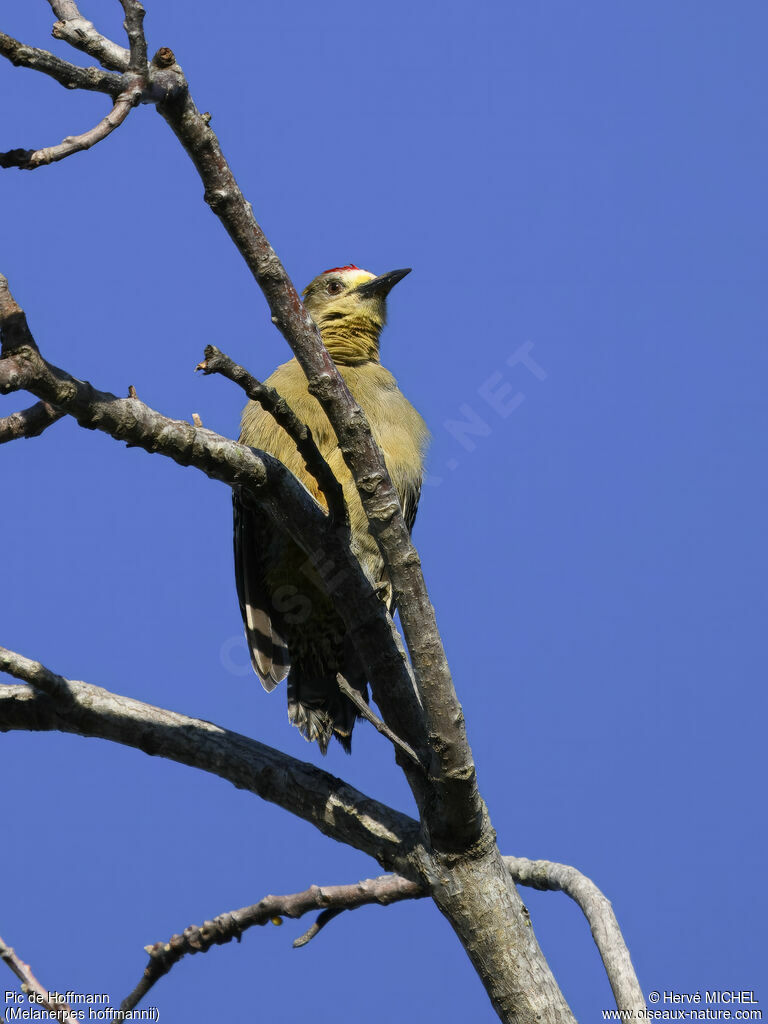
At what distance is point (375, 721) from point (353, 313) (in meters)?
3.73

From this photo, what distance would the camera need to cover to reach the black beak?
7.03 meters

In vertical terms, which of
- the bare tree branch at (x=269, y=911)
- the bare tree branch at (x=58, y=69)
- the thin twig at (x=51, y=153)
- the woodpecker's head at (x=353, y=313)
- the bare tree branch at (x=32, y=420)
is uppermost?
the woodpecker's head at (x=353, y=313)

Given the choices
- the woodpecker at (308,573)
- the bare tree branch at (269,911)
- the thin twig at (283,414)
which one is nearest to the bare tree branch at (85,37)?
the thin twig at (283,414)

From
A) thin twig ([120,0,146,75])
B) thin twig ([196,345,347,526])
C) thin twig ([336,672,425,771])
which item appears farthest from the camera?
thin twig ([336,672,425,771])

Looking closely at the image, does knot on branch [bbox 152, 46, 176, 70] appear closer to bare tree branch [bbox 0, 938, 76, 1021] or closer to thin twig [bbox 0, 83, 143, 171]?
thin twig [bbox 0, 83, 143, 171]

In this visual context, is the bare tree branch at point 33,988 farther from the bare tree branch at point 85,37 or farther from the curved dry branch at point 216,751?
the bare tree branch at point 85,37

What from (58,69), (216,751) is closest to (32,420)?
(58,69)

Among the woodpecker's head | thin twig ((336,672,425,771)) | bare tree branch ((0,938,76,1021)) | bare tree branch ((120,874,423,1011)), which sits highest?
the woodpecker's head

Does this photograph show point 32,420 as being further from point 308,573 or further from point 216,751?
point 308,573

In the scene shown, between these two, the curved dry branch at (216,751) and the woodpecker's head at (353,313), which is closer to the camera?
the curved dry branch at (216,751)

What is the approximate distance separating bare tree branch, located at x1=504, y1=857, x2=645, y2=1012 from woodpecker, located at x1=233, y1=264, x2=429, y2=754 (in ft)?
4.46

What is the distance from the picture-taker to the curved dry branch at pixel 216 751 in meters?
4.21

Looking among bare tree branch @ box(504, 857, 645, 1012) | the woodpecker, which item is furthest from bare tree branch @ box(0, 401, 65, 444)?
bare tree branch @ box(504, 857, 645, 1012)

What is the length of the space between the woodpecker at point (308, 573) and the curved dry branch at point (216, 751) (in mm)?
1032
